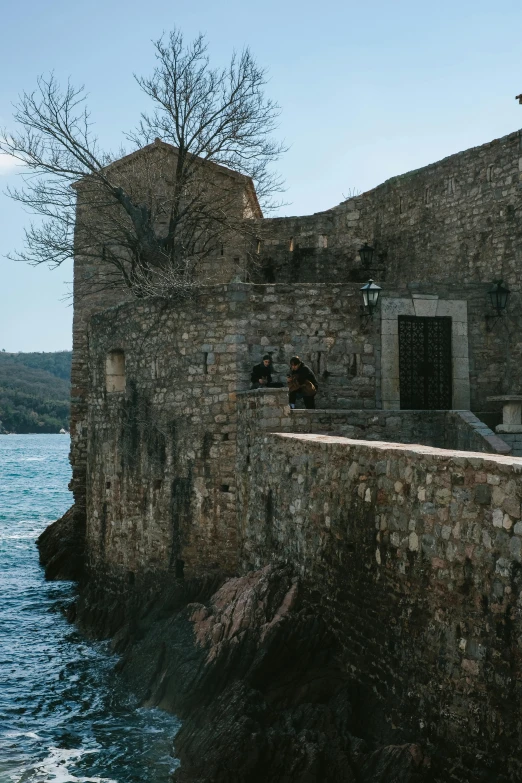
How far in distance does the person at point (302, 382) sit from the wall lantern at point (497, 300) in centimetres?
363

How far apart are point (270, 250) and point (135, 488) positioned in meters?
7.60

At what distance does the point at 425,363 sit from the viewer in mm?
14344

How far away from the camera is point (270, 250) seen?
2011 centimetres

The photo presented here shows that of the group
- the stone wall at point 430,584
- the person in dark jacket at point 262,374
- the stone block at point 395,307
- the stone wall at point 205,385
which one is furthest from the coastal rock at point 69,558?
the stone wall at point 430,584

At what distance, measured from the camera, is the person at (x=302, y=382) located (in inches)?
504

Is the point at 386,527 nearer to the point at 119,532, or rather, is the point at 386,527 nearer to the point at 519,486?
the point at 519,486

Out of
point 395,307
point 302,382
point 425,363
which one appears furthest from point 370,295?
point 302,382

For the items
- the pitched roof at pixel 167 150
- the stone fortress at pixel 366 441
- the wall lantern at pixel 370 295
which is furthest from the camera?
the pitched roof at pixel 167 150

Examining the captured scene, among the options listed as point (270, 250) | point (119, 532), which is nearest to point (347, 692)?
point (119, 532)

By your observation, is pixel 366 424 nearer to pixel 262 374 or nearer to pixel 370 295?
pixel 262 374

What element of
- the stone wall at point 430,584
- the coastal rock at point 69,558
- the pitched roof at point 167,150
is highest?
the pitched roof at point 167,150

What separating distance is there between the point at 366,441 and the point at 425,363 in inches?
222

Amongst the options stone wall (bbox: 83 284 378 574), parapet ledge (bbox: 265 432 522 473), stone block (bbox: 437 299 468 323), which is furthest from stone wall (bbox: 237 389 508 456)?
stone block (bbox: 437 299 468 323)

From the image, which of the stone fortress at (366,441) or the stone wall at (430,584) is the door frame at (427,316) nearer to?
the stone fortress at (366,441)
